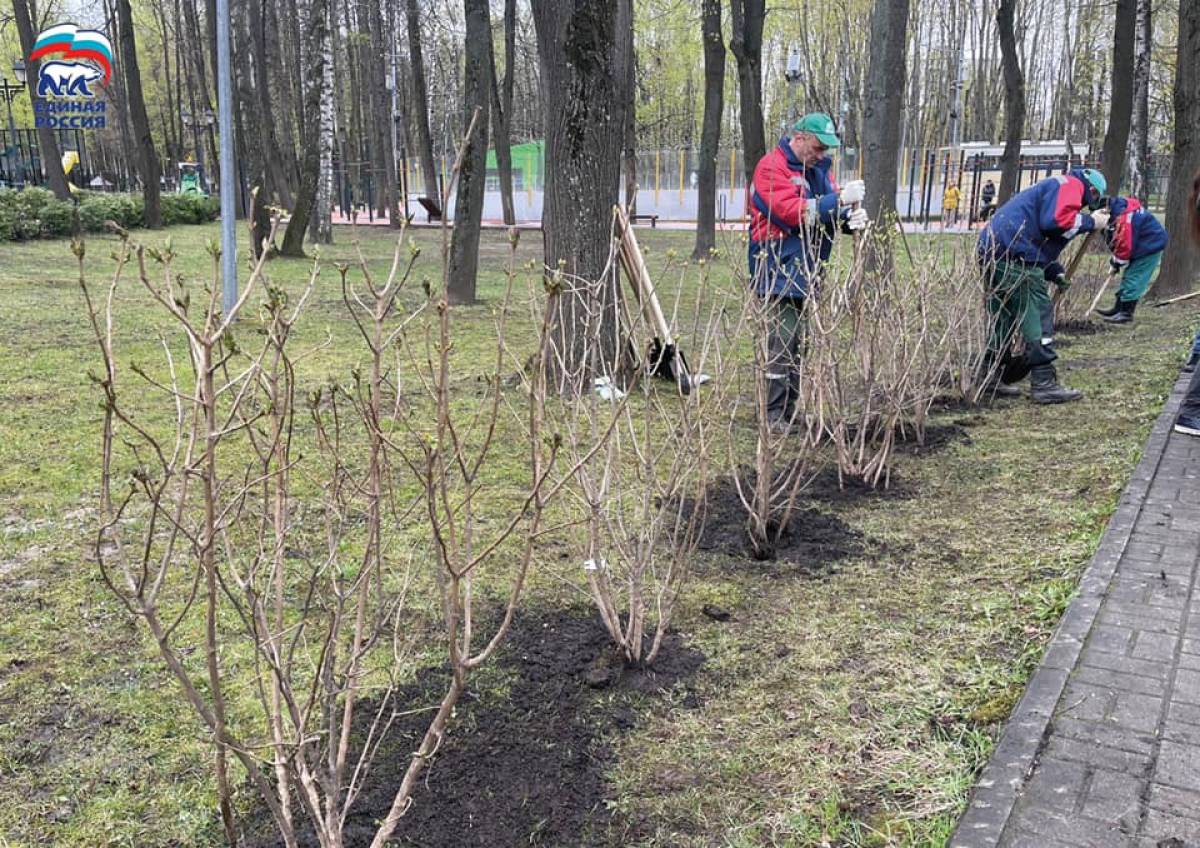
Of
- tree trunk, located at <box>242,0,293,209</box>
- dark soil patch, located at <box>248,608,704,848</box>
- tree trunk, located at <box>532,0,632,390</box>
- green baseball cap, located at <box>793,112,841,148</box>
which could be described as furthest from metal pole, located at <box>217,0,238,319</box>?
tree trunk, located at <box>242,0,293,209</box>

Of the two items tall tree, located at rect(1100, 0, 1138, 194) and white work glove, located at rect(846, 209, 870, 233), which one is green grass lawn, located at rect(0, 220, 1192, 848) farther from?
tall tree, located at rect(1100, 0, 1138, 194)

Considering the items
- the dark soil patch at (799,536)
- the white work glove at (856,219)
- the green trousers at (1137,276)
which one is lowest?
the dark soil patch at (799,536)

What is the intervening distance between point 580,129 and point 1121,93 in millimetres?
9226

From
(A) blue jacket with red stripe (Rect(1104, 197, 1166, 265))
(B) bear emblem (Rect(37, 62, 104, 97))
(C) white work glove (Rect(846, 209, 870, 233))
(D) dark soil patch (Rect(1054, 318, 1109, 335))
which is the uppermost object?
(B) bear emblem (Rect(37, 62, 104, 97))

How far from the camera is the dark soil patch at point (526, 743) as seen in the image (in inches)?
87.5

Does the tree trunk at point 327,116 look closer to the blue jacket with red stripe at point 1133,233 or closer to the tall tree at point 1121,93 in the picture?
the blue jacket with red stripe at point 1133,233

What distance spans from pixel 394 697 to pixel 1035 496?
3291 millimetres

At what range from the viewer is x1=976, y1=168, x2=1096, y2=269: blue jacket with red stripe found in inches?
233

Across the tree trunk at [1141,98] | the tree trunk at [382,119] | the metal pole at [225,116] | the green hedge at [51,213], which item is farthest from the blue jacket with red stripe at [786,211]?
the tree trunk at [382,119]

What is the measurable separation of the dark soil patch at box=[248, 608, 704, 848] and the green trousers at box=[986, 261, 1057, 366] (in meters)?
4.26

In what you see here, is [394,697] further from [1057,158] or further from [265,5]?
[1057,158]

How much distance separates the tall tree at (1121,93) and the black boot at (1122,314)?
3128mm

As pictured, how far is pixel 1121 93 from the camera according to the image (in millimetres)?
11750

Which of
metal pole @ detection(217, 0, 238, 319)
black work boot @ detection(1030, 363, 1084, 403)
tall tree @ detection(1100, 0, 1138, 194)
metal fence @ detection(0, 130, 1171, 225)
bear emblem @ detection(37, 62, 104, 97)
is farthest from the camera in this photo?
metal fence @ detection(0, 130, 1171, 225)
